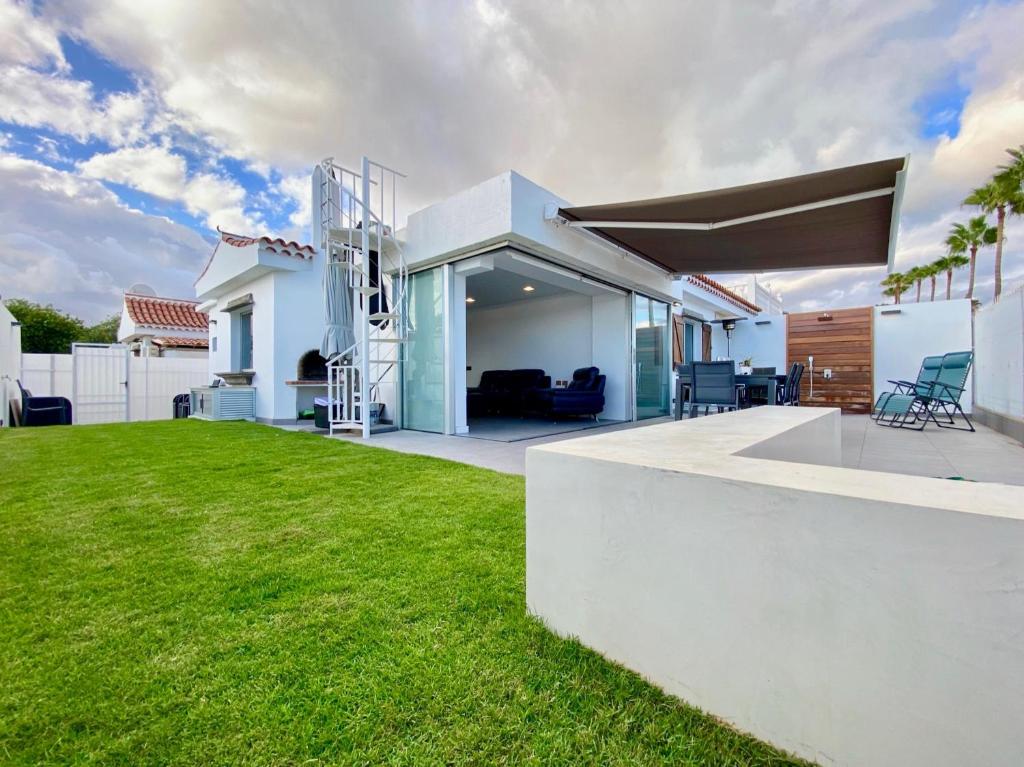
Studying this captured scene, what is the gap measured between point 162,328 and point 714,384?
15.8 m

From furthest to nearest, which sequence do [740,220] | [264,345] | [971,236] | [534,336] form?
[971,236], [534,336], [264,345], [740,220]

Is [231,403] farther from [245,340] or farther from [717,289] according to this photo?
[717,289]

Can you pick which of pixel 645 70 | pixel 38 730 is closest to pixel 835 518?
pixel 38 730

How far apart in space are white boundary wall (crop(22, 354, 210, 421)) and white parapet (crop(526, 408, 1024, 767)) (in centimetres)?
1320

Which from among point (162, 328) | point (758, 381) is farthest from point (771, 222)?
point (162, 328)

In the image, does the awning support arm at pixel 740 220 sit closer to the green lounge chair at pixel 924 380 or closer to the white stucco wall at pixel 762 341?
the green lounge chair at pixel 924 380

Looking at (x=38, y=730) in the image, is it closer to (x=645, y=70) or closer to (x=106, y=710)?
(x=106, y=710)

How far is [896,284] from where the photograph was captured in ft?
84.7

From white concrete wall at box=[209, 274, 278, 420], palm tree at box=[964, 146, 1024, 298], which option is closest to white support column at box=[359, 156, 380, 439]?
white concrete wall at box=[209, 274, 278, 420]

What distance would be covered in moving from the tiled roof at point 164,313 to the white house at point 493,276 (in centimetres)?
374

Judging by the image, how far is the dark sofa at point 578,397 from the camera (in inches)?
319

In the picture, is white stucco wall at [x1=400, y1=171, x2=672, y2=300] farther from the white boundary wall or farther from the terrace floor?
the white boundary wall

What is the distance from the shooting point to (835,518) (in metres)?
0.93

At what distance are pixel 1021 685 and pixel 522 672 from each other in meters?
1.13
